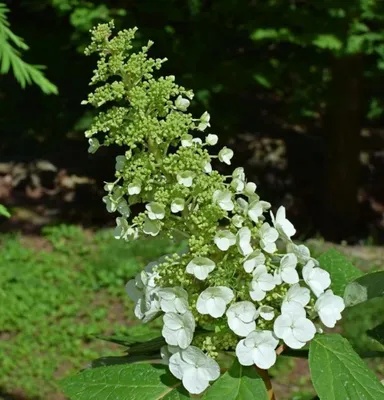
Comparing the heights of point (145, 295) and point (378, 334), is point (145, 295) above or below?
above

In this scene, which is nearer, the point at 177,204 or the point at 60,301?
the point at 177,204

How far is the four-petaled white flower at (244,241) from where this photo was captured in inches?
43.0

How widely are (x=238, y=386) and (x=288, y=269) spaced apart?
19 centimetres

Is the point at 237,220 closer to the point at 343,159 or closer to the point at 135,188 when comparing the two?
the point at 135,188

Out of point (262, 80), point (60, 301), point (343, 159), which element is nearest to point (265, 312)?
point (60, 301)

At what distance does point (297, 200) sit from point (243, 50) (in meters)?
1.80

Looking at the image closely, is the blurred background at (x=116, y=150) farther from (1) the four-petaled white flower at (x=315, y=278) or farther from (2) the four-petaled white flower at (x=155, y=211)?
(2) the four-petaled white flower at (x=155, y=211)

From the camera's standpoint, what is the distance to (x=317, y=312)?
1.17 metres

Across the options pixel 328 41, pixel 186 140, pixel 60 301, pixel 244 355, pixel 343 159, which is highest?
pixel 186 140

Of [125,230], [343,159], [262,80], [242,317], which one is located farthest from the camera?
[343,159]

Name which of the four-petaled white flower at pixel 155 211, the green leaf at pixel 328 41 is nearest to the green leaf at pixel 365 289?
the four-petaled white flower at pixel 155 211

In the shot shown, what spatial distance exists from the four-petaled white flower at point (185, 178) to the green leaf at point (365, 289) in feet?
1.08

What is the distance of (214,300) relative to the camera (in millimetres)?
1084

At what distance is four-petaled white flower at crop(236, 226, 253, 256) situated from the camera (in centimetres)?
109
